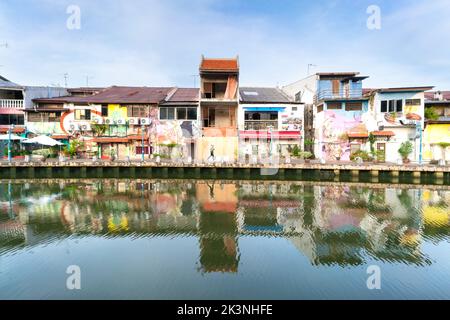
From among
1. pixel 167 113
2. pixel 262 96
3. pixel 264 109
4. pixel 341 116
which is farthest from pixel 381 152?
pixel 167 113

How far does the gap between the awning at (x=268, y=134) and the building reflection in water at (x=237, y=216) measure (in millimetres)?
9987

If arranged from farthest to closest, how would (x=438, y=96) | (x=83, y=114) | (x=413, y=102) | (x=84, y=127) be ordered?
1. (x=438, y=96)
2. (x=83, y=114)
3. (x=84, y=127)
4. (x=413, y=102)

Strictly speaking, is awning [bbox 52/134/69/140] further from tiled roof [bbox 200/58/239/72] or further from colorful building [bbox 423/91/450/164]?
colorful building [bbox 423/91/450/164]

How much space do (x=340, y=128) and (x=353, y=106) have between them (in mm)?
2655

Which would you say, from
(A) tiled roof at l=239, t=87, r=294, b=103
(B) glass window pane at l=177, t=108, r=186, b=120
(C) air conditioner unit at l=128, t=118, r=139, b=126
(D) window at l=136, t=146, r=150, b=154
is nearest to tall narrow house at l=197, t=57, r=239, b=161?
(B) glass window pane at l=177, t=108, r=186, b=120

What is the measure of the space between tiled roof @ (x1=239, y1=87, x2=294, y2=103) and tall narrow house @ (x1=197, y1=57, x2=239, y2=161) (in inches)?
76.6

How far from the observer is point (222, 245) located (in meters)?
10.8

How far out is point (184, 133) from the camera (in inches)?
1259

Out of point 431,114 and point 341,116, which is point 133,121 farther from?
point 431,114

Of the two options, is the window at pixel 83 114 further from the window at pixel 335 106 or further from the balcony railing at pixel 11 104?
the window at pixel 335 106
